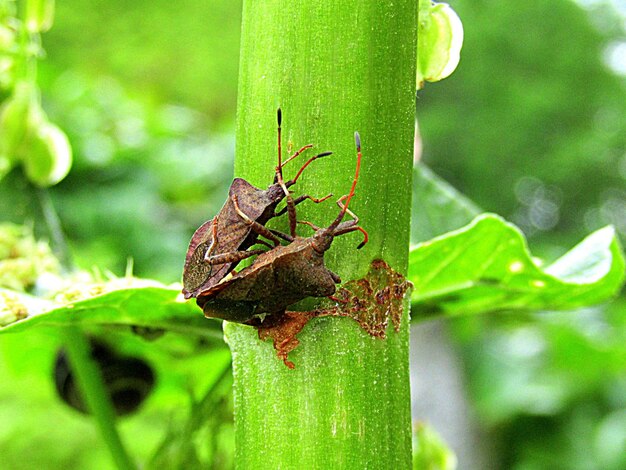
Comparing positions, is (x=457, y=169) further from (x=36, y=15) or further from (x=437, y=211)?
(x=36, y=15)

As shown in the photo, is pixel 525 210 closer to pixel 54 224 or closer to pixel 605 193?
pixel 605 193

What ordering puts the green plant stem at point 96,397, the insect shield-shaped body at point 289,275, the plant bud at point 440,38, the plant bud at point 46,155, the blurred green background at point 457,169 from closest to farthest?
the insect shield-shaped body at point 289,275 < the plant bud at point 440,38 < the green plant stem at point 96,397 < the plant bud at point 46,155 < the blurred green background at point 457,169

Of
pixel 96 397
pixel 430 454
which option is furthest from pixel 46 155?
pixel 430 454

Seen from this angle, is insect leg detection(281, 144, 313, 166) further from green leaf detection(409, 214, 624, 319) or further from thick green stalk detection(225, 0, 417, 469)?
green leaf detection(409, 214, 624, 319)

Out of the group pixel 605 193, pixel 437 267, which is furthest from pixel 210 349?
pixel 605 193

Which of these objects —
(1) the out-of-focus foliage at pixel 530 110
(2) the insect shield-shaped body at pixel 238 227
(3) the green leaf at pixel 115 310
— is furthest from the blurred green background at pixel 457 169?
(2) the insect shield-shaped body at pixel 238 227

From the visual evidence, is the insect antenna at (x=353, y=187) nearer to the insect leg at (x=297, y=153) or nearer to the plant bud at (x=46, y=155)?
the insect leg at (x=297, y=153)
